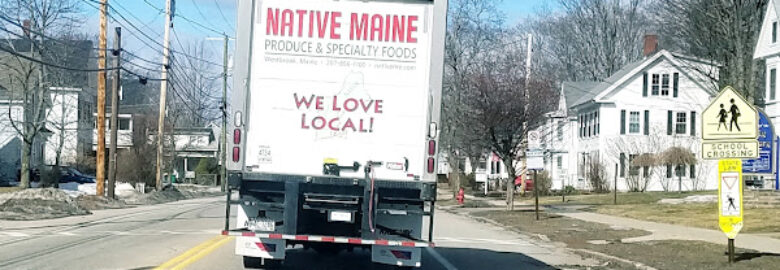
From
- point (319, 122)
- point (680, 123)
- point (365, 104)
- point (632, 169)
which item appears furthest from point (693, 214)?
point (680, 123)

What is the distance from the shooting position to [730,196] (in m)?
14.9

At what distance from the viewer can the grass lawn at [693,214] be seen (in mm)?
24033

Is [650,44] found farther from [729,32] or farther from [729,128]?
[729,128]

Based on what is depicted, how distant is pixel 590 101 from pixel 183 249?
129 feet

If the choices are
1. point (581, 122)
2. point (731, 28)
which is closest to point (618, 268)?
point (731, 28)

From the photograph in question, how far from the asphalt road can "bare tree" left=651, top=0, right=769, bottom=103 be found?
18.6 m

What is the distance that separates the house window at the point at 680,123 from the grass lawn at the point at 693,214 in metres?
16.1

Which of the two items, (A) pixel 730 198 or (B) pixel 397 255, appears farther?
(A) pixel 730 198

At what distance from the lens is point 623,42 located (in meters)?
73.1

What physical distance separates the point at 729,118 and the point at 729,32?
26304mm

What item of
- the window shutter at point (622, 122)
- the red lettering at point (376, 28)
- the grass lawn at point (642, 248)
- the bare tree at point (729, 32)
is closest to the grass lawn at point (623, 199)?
the bare tree at point (729, 32)

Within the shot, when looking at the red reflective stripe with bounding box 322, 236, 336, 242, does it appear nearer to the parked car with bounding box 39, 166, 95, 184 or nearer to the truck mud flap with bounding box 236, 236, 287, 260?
the truck mud flap with bounding box 236, 236, 287, 260

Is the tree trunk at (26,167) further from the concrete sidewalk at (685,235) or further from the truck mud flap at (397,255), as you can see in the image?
the truck mud flap at (397,255)

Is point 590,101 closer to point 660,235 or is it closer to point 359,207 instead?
point 660,235
